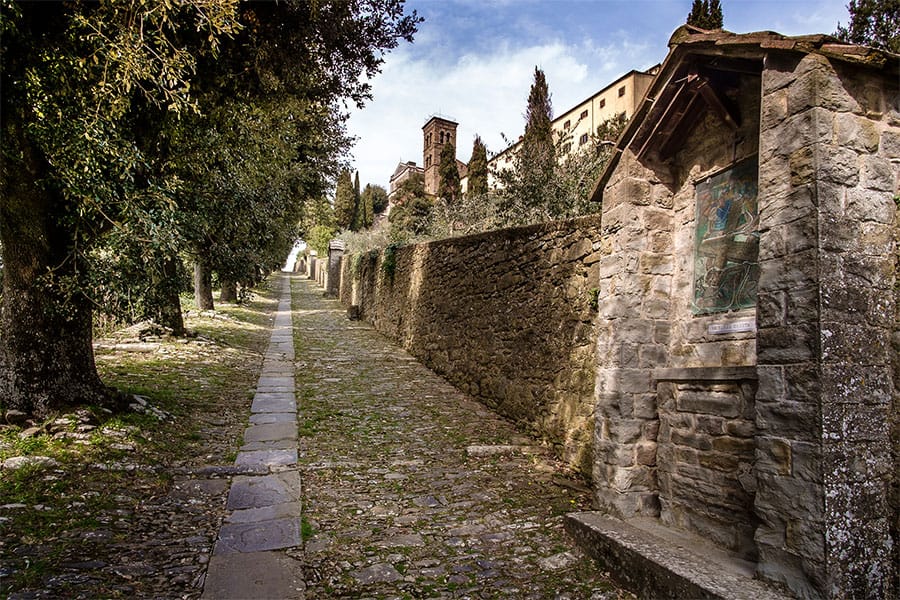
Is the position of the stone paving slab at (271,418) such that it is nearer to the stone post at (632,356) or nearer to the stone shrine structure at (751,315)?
the stone shrine structure at (751,315)

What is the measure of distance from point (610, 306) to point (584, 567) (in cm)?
183

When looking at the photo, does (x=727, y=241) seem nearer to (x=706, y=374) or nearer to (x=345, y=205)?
(x=706, y=374)

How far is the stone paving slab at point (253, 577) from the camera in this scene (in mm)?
2875

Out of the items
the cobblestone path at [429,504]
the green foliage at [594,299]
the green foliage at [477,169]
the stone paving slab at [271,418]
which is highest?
the green foliage at [477,169]

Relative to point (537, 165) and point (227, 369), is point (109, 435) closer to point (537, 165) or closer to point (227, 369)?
point (227, 369)

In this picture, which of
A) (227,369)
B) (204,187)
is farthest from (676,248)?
(227,369)

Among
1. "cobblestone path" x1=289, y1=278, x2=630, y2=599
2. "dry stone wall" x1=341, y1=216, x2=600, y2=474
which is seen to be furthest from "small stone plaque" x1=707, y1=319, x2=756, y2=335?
"cobblestone path" x1=289, y1=278, x2=630, y2=599

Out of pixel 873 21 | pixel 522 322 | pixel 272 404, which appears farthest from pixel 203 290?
pixel 873 21

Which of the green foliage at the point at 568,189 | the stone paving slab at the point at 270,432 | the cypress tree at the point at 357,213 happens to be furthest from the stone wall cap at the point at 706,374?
the cypress tree at the point at 357,213

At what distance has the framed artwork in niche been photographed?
3236mm

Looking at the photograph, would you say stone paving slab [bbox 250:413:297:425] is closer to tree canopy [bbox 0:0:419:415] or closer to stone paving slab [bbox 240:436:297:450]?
stone paving slab [bbox 240:436:297:450]

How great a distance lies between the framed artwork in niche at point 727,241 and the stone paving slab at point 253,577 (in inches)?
122

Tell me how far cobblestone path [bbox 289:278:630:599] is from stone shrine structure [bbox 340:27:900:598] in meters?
0.49

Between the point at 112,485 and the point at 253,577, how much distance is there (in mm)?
1702
